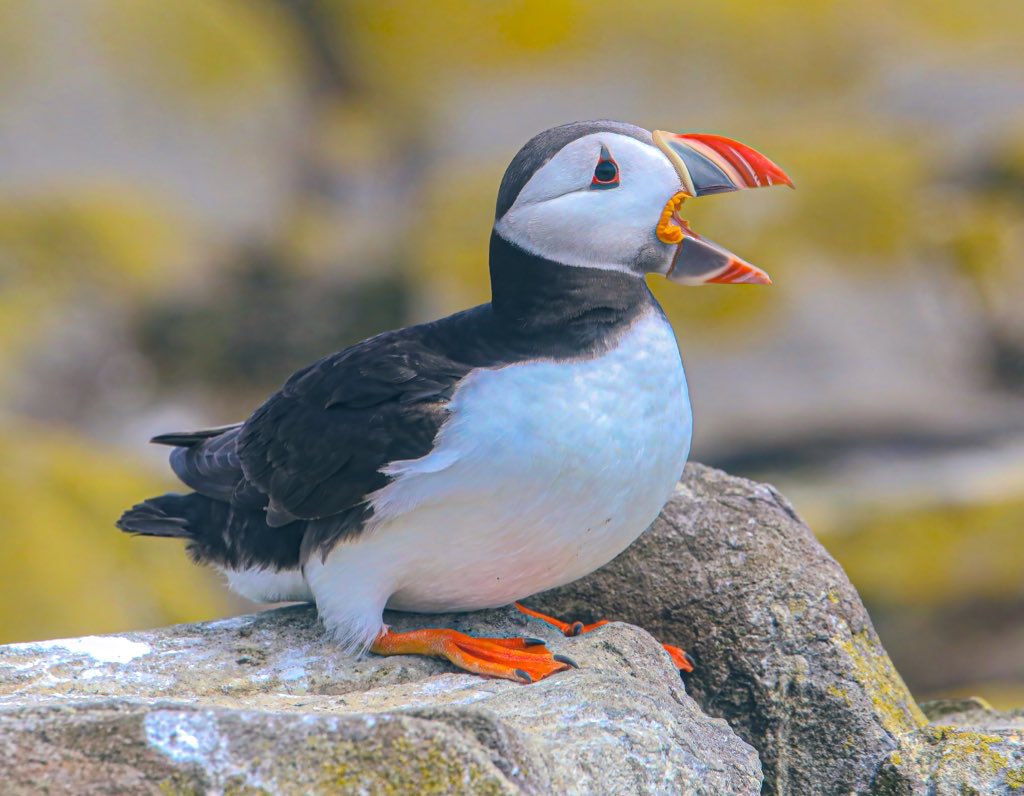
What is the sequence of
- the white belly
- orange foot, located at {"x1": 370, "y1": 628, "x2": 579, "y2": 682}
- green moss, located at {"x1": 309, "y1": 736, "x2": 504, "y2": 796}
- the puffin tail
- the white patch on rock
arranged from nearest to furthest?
1. green moss, located at {"x1": 309, "y1": 736, "x2": 504, "y2": 796}
2. the white belly
3. orange foot, located at {"x1": 370, "y1": 628, "x2": 579, "y2": 682}
4. the white patch on rock
5. the puffin tail

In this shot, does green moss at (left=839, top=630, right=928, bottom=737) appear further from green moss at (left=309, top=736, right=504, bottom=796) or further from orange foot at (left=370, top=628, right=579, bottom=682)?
green moss at (left=309, top=736, right=504, bottom=796)

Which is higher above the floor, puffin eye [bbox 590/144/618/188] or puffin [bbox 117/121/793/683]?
puffin eye [bbox 590/144/618/188]

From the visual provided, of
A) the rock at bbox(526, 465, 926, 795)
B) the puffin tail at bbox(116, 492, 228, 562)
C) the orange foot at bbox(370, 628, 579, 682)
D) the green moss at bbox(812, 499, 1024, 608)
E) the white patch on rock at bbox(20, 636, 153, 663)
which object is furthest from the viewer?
the green moss at bbox(812, 499, 1024, 608)

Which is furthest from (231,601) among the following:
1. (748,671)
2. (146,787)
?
(146,787)

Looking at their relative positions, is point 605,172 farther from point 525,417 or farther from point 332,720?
point 332,720

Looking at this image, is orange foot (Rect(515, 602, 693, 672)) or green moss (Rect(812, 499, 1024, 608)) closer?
orange foot (Rect(515, 602, 693, 672))

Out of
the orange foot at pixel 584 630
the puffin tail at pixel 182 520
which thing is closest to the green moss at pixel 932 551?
the orange foot at pixel 584 630

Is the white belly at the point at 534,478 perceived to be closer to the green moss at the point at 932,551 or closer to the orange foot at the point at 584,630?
the orange foot at the point at 584,630

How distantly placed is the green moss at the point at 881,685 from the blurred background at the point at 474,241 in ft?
17.1

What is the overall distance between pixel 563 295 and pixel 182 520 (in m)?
1.72

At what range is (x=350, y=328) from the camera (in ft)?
55.7

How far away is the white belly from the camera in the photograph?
4.28 m

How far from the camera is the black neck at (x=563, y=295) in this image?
4.48 meters

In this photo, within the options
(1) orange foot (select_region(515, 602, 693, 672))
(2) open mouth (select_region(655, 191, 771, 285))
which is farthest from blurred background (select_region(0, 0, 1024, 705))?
(2) open mouth (select_region(655, 191, 771, 285))
